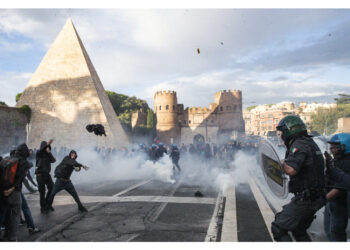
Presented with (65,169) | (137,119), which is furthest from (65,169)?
(137,119)

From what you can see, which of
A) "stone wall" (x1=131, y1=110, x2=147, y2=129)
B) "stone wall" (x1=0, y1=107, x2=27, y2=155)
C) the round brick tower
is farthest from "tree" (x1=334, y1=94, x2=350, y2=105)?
"stone wall" (x1=0, y1=107, x2=27, y2=155)

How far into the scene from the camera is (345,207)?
376cm

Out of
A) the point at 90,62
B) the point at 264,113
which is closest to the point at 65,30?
the point at 90,62

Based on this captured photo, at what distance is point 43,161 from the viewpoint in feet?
21.9

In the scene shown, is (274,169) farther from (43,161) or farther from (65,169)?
(43,161)

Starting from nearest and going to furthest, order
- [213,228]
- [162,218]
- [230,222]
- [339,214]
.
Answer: [339,214] < [213,228] < [230,222] < [162,218]

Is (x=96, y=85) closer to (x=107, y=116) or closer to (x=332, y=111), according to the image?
(x=107, y=116)

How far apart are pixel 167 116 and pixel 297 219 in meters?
56.9

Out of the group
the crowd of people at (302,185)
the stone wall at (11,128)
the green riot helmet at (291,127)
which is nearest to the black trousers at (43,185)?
the crowd of people at (302,185)

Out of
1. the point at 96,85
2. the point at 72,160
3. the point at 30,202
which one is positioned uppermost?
the point at 96,85

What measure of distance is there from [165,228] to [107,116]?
25.9m

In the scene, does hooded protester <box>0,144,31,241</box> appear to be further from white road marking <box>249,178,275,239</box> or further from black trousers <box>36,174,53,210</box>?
white road marking <box>249,178,275,239</box>

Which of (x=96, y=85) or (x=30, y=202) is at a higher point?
(x=96, y=85)

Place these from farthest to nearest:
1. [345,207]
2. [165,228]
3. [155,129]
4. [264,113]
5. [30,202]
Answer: [264,113] → [155,129] → [30,202] → [165,228] → [345,207]
